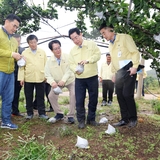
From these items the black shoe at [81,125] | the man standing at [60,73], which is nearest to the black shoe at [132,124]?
the black shoe at [81,125]

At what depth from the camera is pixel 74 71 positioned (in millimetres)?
3746

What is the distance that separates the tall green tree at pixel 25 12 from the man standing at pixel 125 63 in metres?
2.04

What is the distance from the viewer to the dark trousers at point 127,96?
3.43 meters

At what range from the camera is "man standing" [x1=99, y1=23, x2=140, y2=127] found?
3.33m

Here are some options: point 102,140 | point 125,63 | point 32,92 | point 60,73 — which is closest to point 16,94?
point 32,92

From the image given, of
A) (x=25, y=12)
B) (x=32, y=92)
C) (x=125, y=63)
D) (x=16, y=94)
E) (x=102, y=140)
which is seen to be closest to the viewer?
(x=102, y=140)

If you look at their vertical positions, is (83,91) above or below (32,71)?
below

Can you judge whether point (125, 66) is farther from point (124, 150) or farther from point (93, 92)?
point (124, 150)

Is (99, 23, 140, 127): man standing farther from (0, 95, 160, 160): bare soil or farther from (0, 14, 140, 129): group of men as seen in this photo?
(0, 95, 160, 160): bare soil

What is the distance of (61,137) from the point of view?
3391 mm

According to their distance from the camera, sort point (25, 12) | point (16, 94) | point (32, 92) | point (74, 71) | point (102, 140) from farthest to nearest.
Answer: point (25, 12) → point (16, 94) → point (32, 92) → point (74, 71) → point (102, 140)

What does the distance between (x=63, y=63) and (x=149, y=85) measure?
11.1 m

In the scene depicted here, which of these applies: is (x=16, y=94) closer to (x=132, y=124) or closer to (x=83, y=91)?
(x=83, y=91)

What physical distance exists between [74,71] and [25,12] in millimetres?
2173
